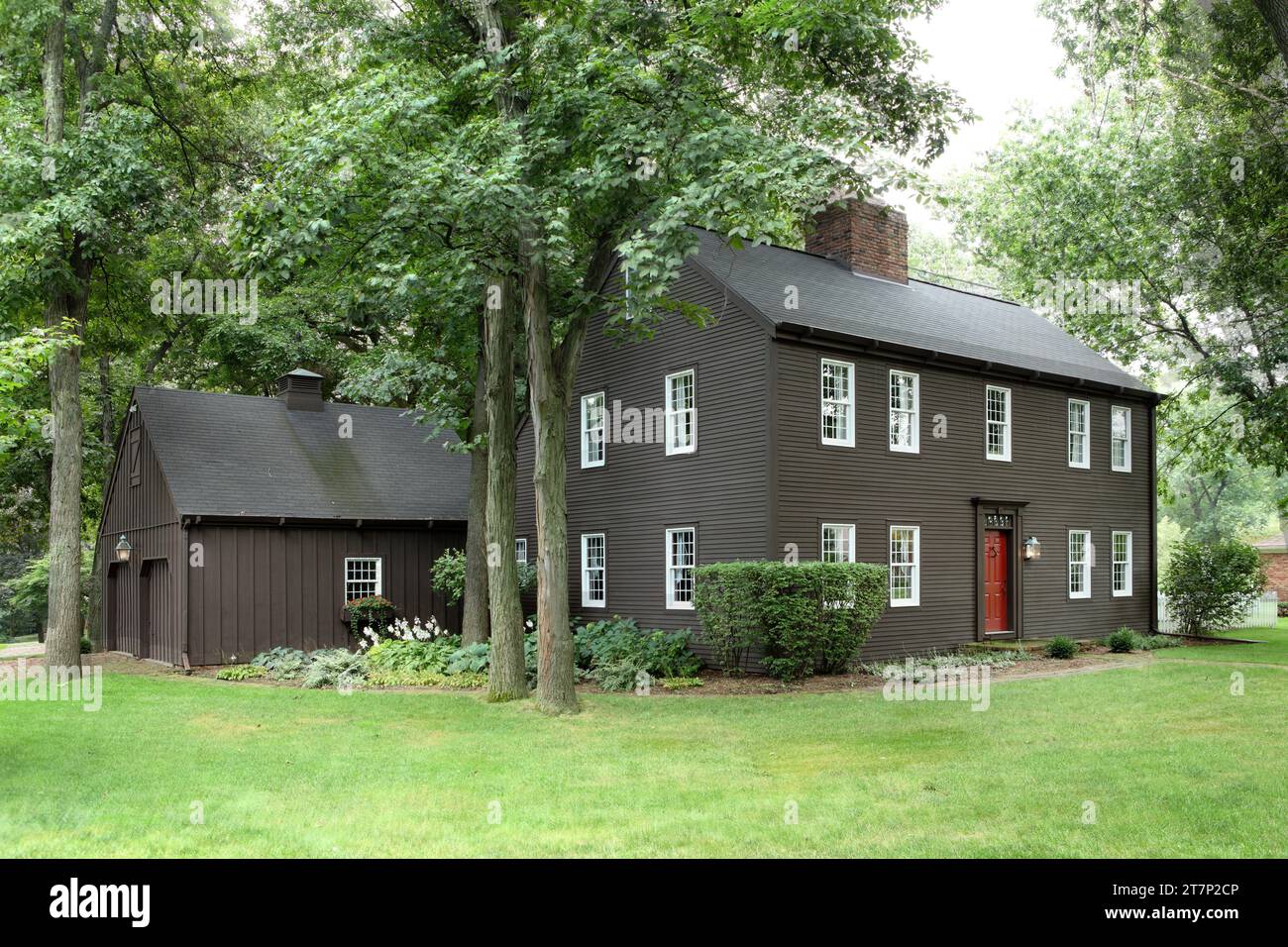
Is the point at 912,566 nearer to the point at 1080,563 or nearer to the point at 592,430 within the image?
the point at 1080,563

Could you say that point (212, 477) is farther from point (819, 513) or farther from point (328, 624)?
point (819, 513)

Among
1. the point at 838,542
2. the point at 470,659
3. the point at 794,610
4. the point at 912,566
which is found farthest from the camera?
the point at 912,566

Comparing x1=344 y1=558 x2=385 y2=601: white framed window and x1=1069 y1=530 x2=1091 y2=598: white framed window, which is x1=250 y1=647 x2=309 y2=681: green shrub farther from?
x1=1069 y1=530 x2=1091 y2=598: white framed window

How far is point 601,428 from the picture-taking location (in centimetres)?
2134

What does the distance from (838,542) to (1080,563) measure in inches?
302

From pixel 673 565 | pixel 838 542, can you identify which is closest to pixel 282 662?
pixel 673 565

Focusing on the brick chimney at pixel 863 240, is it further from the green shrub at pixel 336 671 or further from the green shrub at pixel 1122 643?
the green shrub at pixel 336 671

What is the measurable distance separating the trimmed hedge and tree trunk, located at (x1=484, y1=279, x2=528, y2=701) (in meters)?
3.24

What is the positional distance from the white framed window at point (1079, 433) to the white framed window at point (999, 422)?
2406 mm

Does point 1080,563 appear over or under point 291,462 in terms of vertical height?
under

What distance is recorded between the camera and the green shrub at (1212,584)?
24.2 meters

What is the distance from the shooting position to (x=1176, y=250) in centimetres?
2728

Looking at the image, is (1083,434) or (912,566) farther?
(1083,434)

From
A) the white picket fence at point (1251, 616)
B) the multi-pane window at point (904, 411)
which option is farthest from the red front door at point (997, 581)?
the white picket fence at point (1251, 616)
